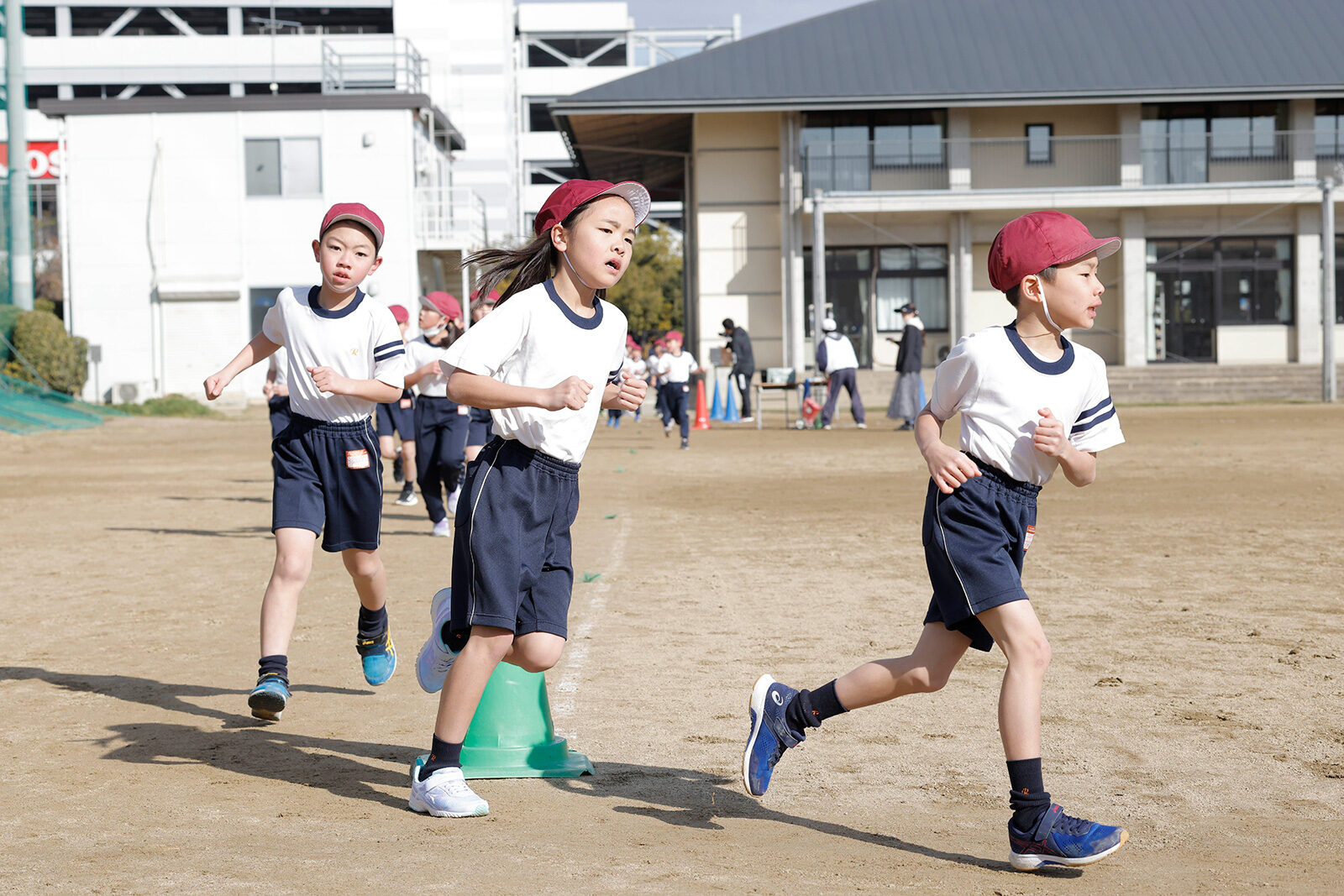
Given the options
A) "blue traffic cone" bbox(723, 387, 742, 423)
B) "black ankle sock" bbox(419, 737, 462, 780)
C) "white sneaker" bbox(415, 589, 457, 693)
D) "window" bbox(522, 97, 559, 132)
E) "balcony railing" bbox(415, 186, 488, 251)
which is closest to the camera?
"black ankle sock" bbox(419, 737, 462, 780)

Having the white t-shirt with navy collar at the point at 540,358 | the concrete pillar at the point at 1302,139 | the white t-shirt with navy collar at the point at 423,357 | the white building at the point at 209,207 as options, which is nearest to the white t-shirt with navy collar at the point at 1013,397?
the white t-shirt with navy collar at the point at 540,358

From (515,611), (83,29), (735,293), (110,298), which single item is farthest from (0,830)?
(83,29)

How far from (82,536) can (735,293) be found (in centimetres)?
2756

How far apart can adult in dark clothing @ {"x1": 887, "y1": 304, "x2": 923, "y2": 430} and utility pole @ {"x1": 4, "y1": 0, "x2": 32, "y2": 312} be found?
68.7 ft

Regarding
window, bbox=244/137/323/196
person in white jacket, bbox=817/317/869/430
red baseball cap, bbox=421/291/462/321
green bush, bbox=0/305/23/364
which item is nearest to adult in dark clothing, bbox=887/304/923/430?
person in white jacket, bbox=817/317/869/430

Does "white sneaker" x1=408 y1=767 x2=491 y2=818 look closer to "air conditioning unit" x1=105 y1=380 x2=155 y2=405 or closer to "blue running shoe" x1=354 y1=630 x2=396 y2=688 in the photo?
"blue running shoe" x1=354 y1=630 x2=396 y2=688

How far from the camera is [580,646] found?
6.98 m

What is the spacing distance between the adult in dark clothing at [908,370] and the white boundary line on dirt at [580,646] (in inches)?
650

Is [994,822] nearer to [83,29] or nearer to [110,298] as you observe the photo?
[110,298]

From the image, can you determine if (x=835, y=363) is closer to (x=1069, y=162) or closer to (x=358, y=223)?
(x=1069, y=162)

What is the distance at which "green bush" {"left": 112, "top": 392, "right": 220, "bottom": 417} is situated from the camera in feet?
109

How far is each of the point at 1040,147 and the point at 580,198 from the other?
119 ft

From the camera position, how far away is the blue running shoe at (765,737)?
4328mm

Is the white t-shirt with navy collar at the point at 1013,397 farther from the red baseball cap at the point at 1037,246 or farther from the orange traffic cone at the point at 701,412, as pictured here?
the orange traffic cone at the point at 701,412
